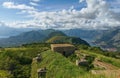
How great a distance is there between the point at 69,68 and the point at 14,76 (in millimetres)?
32247

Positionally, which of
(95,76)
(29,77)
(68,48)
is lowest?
(29,77)

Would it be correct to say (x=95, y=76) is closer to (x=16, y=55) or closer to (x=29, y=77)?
(x=29, y=77)

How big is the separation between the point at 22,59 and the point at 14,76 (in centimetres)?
1819

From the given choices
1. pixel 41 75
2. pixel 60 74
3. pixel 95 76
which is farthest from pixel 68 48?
pixel 95 76

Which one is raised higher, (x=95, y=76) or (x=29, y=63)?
(x=95, y=76)

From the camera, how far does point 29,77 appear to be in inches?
2581

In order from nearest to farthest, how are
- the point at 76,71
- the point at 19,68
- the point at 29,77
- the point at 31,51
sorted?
the point at 76,71, the point at 29,77, the point at 19,68, the point at 31,51

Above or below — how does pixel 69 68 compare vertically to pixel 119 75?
below

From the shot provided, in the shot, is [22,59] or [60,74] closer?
[60,74]

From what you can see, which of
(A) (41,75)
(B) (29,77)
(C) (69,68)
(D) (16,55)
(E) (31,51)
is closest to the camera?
(C) (69,68)

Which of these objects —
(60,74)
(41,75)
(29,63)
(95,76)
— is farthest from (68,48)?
(95,76)

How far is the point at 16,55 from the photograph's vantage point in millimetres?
89250

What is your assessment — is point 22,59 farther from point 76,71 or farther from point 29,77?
point 76,71

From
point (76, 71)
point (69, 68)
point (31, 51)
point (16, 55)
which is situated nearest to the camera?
point (76, 71)
